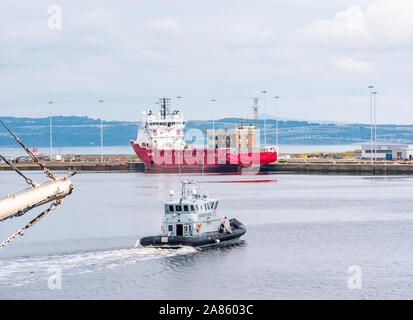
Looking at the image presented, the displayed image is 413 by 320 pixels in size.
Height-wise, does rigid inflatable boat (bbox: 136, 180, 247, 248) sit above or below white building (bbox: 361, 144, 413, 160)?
below

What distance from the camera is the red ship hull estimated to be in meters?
130

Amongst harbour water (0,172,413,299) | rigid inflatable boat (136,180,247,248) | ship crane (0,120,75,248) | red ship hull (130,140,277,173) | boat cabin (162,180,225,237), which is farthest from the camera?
red ship hull (130,140,277,173)

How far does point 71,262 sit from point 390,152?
115 metres

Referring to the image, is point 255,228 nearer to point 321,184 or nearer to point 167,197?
point 167,197

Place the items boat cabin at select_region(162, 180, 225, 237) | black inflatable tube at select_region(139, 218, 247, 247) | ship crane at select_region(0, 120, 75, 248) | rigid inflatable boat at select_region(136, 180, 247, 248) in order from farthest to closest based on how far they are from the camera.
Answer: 1. boat cabin at select_region(162, 180, 225, 237)
2. rigid inflatable boat at select_region(136, 180, 247, 248)
3. black inflatable tube at select_region(139, 218, 247, 247)
4. ship crane at select_region(0, 120, 75, 248)

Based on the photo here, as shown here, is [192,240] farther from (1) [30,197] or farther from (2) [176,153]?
(2) [176,153]

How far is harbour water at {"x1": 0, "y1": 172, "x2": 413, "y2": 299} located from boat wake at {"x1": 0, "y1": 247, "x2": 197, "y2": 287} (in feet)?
0.18

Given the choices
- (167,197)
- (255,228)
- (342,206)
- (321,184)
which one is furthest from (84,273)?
(321,184)

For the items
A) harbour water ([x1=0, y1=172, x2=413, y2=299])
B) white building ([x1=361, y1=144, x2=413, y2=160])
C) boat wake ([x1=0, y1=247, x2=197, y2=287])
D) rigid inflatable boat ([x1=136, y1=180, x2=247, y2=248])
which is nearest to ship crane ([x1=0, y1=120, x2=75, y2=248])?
harbour water ([x1=0, y1=172, x2=413, y2=299])

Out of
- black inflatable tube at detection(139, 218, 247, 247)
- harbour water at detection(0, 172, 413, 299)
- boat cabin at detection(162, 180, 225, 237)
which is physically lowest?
harbour water at detection(0, 172, 413, 299)

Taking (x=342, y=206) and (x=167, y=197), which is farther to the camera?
(x=167, y=197)

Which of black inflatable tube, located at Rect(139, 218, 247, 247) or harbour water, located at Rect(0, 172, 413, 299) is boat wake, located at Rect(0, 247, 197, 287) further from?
black inflatable tube, located at Rect(139, 218, 247, 247)
